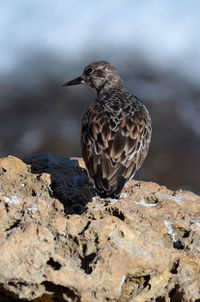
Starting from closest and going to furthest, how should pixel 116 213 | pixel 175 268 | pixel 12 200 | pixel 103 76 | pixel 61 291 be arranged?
pixel 61 291 < pixel 175 268 < pixel 12 200 < pixel 116 213 < pixel 103 76

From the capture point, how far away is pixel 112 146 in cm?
571

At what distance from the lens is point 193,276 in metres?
4.05

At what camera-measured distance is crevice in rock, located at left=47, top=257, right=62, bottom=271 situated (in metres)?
3.76

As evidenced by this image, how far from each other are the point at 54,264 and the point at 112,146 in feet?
6.95

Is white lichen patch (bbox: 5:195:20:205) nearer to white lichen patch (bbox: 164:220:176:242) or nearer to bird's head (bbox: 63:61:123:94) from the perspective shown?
white lichen patch (bbox: 164:220:176:242)

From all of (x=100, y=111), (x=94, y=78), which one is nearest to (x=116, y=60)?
(x=94, y=78)

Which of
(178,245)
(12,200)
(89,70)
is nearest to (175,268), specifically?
(178,245)

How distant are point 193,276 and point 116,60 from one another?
9287 mm

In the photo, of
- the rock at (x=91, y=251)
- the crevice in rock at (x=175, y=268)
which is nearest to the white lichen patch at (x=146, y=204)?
the rock at (x=91, y=251)

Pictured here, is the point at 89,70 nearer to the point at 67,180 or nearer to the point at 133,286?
the point at 67,180

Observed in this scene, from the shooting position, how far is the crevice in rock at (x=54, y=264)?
3764mm

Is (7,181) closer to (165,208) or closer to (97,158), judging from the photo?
(97,158)

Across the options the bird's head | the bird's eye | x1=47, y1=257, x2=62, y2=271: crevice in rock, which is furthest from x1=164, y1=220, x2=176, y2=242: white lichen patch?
the bird's eye

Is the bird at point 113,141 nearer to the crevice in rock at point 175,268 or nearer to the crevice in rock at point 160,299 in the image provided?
the crevice in rock at point 175,268
